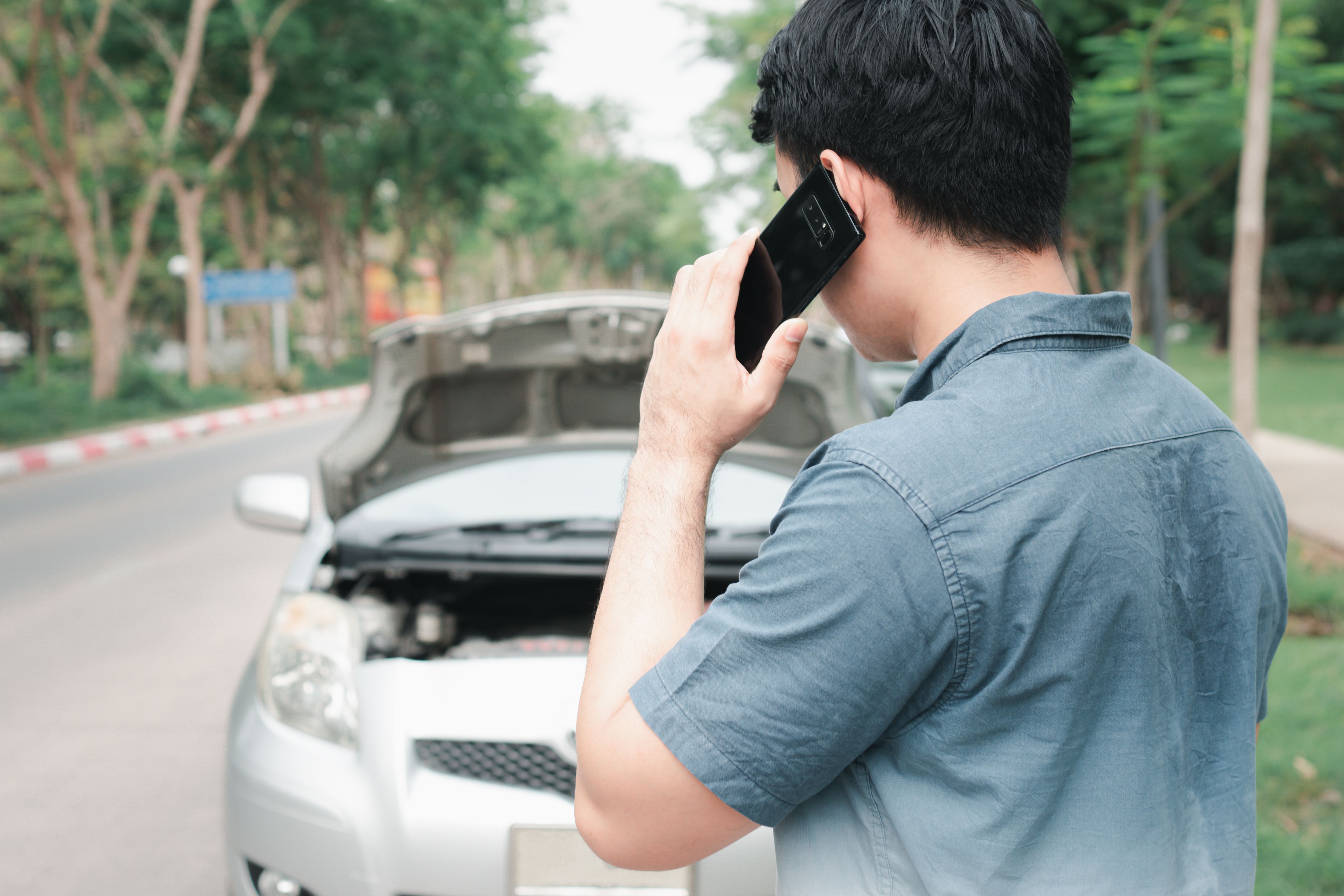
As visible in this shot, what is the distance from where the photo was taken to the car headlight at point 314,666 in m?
2.43

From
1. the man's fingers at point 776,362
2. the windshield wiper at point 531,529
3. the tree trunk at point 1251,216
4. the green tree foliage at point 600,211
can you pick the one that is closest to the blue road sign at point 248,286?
the green tree foliage at point 600,211

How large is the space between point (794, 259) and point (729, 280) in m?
0.07

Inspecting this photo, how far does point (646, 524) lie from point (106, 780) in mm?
3523

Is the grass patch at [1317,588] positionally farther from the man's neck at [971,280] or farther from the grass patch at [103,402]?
the grass patch at [103,402]

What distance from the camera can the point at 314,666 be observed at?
2.52 metres

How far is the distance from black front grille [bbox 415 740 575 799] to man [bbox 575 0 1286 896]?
1.28 m

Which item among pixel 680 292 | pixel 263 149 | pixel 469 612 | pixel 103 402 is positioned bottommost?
pixel 103 402

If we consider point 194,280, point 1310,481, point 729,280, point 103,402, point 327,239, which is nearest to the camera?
point 729,280

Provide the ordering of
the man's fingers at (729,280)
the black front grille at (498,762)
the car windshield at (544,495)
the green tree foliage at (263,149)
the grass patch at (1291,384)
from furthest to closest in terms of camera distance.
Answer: the green tree foliage at (263,149) < the grass patch at (1291,384) < the car windshield at (544,495) < the black front grille at (498,762) < the man's fingers at (729,280)

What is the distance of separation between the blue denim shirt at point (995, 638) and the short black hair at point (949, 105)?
10cm

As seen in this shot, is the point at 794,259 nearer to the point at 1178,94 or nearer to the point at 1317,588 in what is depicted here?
the point at 1317,588

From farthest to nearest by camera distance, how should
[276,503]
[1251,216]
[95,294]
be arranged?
[95,294] → [1251,216] → [276,503]

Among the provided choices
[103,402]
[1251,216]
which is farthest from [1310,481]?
[103,402]

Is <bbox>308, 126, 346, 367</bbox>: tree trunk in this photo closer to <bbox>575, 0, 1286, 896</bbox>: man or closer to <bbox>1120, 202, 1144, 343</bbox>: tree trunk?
<bbox>1120, 202, 1144, 343</bbox>: tree trunk
